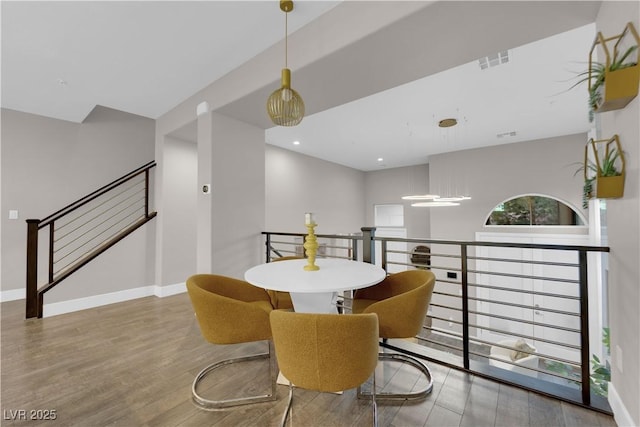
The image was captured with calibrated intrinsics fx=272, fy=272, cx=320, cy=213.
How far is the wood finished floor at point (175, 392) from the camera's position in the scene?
61.7 inches

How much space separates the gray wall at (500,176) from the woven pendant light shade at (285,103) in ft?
17.9

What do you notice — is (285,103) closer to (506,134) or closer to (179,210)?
(179,210)

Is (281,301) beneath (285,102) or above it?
beneath

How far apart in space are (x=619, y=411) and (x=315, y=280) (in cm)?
177

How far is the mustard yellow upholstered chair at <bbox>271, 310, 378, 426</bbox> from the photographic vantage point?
114 centimetres

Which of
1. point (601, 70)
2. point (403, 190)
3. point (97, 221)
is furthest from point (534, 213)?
point (97, 221)

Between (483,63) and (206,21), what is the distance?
276 centimetres

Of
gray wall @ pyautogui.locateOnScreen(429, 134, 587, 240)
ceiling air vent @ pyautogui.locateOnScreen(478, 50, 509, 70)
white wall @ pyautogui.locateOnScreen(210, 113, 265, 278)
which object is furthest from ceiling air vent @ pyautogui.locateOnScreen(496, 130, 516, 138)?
white wall @ pyautogui.locateOnScreen(210, 113, 265, 278)

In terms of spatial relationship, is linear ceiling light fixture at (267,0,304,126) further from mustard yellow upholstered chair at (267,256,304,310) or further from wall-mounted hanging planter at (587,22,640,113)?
wall-mounted hanging planter at (587,22,640,113)

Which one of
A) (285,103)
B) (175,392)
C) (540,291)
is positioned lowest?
(540,291)

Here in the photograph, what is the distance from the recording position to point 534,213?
18.3 feet

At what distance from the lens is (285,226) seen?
6.32 meters

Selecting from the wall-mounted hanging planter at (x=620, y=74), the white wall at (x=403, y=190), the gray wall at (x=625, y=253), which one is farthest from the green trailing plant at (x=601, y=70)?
the white wall at (x=403, y=190)

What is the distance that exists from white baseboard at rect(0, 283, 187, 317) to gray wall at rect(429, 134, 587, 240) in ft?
19.0
